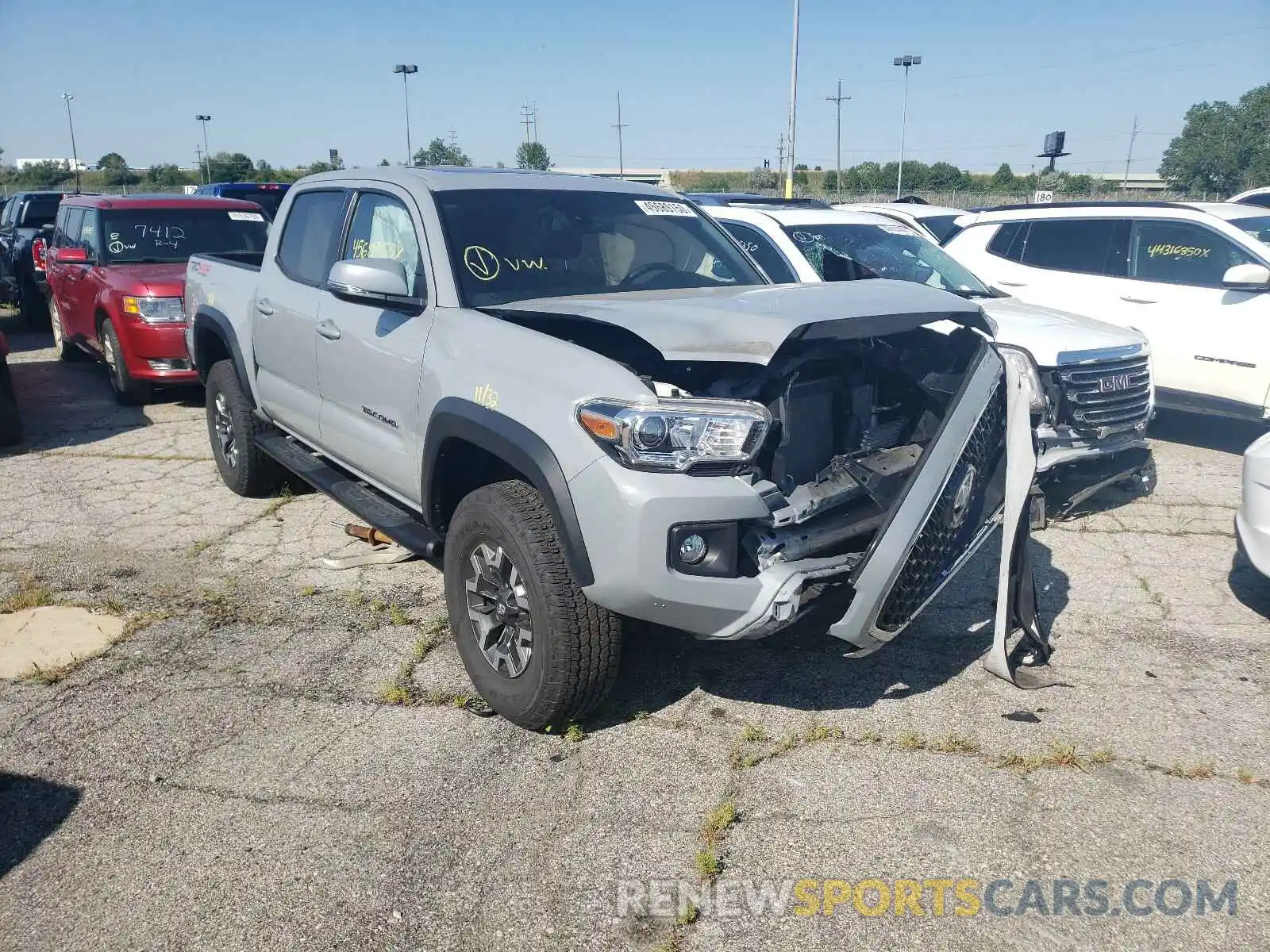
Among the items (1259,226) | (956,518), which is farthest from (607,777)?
(1259,226)

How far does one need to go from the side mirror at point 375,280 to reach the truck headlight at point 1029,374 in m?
2.30

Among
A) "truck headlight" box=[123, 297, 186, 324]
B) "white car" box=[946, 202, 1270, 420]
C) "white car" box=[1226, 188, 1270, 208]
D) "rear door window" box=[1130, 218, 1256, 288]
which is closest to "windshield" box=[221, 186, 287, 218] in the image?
"truck headlight" box=[123, 297, 186, 324]

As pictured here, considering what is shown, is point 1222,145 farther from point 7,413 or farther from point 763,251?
point 7,413

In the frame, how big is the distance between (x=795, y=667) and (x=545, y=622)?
137 cm

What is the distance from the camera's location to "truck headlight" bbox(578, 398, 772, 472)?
9.91ft

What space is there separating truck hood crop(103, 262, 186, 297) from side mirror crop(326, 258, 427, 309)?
17.3 ft

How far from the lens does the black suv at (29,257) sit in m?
13.5

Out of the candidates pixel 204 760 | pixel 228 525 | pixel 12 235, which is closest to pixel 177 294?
pixel 228 525

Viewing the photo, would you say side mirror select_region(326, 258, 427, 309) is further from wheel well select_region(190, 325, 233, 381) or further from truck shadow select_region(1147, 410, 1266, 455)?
truck shadow select_region(1147, 410, 1266, 455)

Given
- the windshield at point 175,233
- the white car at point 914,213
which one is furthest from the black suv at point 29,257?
the white car at point 914,213

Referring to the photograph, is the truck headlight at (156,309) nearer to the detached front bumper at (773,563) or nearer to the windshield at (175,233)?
the windshield at (175,233)

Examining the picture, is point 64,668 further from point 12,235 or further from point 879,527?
point 12,235

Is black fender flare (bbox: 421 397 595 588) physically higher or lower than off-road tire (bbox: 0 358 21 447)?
higher

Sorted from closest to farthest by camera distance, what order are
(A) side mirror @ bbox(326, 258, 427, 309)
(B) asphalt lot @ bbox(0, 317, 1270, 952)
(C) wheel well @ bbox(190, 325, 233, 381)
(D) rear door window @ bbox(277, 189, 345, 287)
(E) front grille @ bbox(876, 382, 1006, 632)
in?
(B) asphalt lot @ bbox(0, 317, 1270, 952) → (E) front grille @ bbox(876, 382, 1006, 632) → (A) side mirror @ bbox(326, 258, 427, 309) → (D) rear door window @ bbox(277, 189, 345, 287) → (C) wheel well @ bbox(190, 325, 233, 381)
